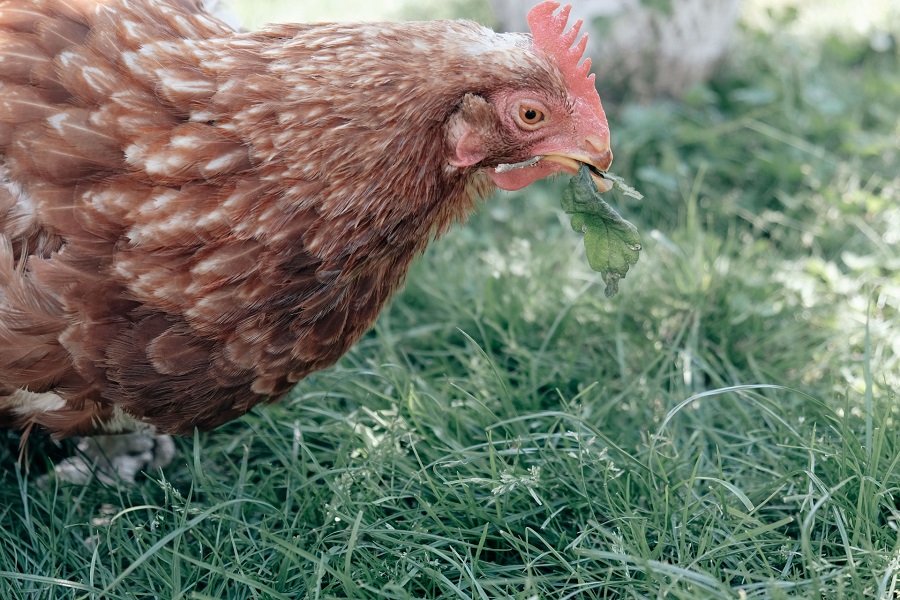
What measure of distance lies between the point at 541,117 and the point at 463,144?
7.4 inches

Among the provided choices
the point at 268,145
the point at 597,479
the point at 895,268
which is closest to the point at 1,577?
the point at 268,145

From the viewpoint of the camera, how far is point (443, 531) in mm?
2104

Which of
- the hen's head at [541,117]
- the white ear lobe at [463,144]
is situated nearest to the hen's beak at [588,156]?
the hen's head at [541,117]

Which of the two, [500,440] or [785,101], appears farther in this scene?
[785,101]

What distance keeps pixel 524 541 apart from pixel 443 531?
0.21 meters

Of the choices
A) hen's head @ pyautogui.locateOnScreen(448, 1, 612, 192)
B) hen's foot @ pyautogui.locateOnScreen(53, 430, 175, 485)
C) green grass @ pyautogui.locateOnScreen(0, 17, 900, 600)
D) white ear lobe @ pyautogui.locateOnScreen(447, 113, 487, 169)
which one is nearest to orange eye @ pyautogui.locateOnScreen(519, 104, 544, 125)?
hen's head @ pyautogui.locateOnScreen(448, 1, 612, 192)

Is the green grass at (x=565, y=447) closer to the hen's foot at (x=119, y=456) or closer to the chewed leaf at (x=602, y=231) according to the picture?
the hen's foot at (x=119, y=456)

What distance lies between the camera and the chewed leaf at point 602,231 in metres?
2.04

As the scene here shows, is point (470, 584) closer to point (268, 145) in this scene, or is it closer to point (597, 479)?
point (597, 479)

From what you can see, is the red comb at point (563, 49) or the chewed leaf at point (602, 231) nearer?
the red comb at point (563, 49)

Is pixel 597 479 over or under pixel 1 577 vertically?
over

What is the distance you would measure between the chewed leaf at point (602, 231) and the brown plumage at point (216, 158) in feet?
0.46

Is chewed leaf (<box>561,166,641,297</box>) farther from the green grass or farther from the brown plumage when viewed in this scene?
the green grass

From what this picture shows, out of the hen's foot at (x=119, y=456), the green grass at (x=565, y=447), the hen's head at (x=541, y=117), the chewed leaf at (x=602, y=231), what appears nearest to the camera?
the hen's head at (x=541, y=117)
